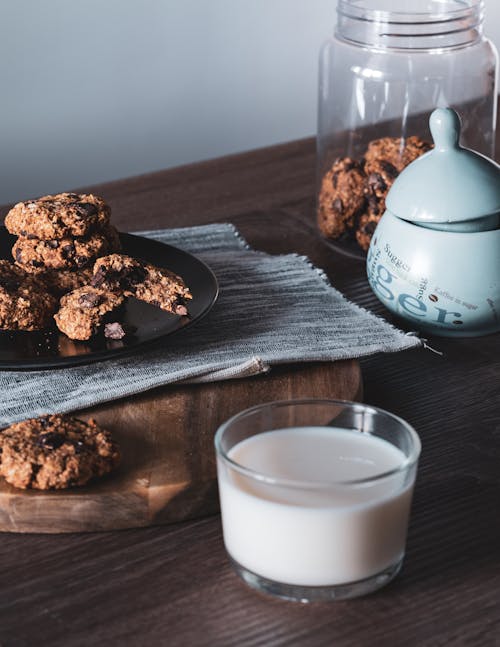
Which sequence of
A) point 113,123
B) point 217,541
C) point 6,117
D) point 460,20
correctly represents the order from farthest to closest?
point 113,123, point 6,117, point 460,20, point 217,541

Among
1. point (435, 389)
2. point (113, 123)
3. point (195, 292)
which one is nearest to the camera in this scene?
point (435, 389)

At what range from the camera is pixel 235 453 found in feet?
2.25

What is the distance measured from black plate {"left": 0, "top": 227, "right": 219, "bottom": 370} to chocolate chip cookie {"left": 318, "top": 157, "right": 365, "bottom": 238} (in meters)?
0.23

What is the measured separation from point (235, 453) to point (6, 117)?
68.7 inches

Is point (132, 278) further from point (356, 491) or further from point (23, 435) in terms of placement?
point (356, 491)

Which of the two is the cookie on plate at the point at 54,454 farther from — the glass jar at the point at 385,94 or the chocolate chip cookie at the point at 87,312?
the glass jar at the point at 385,94

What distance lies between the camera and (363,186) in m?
1.24

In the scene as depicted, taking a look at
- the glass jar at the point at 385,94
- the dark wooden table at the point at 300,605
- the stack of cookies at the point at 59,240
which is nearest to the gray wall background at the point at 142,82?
the glass jar at the point at 385,94

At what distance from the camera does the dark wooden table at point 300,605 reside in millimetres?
640

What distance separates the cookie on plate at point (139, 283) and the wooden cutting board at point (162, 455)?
14cm

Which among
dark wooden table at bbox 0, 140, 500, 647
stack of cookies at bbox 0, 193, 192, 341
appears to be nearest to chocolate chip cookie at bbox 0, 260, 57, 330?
stack of cookies at bbox 0, 193, 192, 341

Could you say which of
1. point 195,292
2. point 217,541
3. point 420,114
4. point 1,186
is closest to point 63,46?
point 1,186

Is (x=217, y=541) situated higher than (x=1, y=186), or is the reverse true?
(x=217, y=541)

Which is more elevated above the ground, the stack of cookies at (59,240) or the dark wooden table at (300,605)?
the stack of cookies at (59,240)
